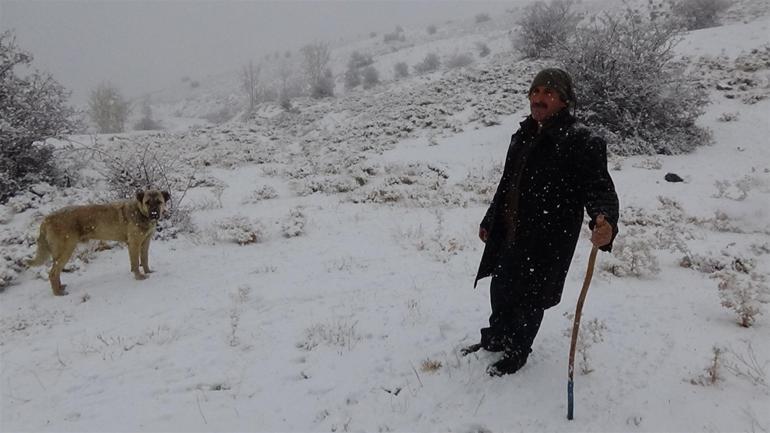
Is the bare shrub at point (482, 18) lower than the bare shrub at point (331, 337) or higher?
higher

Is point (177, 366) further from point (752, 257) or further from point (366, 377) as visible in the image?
point (752, 257)

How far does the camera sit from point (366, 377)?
3.57 m

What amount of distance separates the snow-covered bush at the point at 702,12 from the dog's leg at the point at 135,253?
24561mm

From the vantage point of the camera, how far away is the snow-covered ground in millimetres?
3117

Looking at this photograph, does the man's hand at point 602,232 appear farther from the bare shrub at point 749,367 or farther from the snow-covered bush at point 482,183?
the snow-covered bush at point 482,183

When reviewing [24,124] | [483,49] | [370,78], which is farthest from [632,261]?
[483,49]

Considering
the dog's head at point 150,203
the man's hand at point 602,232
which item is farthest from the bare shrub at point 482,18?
the man's hand at point 602,232

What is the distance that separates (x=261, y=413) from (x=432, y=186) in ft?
26.2

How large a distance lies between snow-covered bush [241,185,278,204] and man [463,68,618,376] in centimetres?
810

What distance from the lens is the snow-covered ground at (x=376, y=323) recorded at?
123 inches

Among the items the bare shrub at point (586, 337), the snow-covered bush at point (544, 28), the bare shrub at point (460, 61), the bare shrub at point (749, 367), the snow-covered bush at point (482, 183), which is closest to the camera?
the bare shrub at point (749, 367)

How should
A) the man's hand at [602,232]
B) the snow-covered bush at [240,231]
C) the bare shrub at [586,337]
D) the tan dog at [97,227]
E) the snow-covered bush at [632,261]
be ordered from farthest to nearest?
the snow-covered bush at [240,231] → the tan dog at [97,227] → the snow-covered bush at [632,261] → the bare shrub at [586,337] → the man's hand at [602,232]

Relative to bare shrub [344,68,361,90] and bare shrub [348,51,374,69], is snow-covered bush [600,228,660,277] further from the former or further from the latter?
bare shrub [348,51,374,69]

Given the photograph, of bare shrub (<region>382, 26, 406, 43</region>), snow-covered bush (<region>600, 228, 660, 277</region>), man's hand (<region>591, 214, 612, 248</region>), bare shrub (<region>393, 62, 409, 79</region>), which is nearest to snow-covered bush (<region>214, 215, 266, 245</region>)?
snow-covered bush (<region>600, 228, 660, 277</region>)
